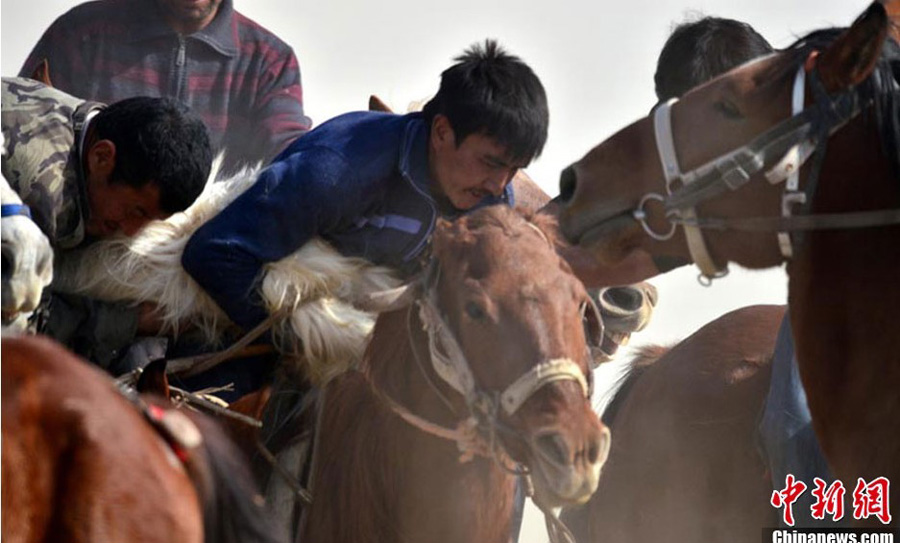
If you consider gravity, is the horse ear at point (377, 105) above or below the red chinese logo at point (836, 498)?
above

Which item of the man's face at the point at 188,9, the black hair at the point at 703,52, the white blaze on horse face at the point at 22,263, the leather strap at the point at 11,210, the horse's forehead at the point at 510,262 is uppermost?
the man's face at the point at 188,9

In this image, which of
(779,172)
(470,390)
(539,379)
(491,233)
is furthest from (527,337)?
(779,172)

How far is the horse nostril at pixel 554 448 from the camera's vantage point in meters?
4.22

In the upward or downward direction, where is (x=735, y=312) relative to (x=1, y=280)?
downward

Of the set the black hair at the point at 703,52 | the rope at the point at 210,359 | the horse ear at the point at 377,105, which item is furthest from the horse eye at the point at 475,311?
the black hair at the point at 703,52

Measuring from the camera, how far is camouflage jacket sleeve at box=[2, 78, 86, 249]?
16.0 ft

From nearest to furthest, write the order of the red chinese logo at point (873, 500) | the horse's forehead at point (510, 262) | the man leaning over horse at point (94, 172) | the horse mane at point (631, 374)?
the horse's forehead at point (510, 262)
the red chinese logo at point (873, 500)
the man leaning over horse at point (94, 172)
the horse mane at point (631, 374)

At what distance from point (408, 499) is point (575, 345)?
0.66 m

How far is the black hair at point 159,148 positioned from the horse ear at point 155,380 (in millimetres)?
511

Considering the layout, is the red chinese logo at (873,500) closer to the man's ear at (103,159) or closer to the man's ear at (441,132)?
the man's ear at (441,132)

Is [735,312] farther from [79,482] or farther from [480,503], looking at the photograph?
[79,482]

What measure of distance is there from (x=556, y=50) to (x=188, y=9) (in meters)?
5.86

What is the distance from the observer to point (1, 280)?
3.97m

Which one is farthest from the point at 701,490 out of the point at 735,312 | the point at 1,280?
the point at 1,280
